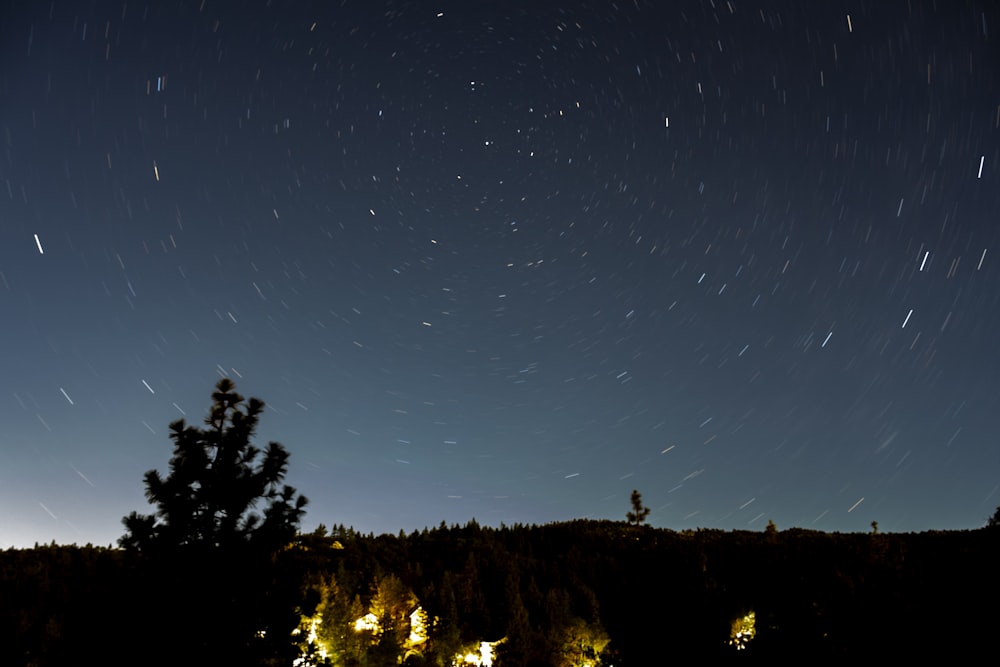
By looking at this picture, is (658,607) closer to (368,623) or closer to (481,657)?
(481,657)

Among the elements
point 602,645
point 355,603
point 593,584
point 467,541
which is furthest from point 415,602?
point 467,541

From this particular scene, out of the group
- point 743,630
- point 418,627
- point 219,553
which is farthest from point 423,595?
point 219,553

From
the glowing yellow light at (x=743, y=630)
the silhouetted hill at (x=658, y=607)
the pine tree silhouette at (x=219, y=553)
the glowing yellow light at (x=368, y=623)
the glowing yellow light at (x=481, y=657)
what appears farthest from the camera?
the glowing yellow light at (x=481, y=657)

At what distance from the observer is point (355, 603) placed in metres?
29.1

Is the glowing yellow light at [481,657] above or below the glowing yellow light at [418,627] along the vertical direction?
below

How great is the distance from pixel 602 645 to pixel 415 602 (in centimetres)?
1061

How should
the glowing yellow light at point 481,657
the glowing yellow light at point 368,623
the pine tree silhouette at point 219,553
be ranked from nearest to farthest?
the pine tree silhouette at point 219,553
the glowing yellow light at point 368,623
the glowing yellow light at point 481,657

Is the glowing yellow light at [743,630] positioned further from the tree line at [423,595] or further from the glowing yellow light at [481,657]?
the glowing yellow light at [481,657]

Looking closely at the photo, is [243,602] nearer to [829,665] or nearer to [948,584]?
[829,665]

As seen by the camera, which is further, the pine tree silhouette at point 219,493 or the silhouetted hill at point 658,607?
the silhouetted hill at point 658,607

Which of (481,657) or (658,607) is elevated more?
(658,607)

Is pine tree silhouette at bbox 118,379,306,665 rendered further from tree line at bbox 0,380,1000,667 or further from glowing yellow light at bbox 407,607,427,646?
glowing yellow light at bbox 407,607,427,646

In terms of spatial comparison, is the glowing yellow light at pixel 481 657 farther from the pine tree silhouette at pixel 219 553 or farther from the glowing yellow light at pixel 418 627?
the pine tree silhouette at pixel 219 553

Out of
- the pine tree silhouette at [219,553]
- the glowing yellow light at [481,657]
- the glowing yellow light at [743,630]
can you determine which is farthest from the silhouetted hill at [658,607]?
the pine tree silhouette at [219,553]
